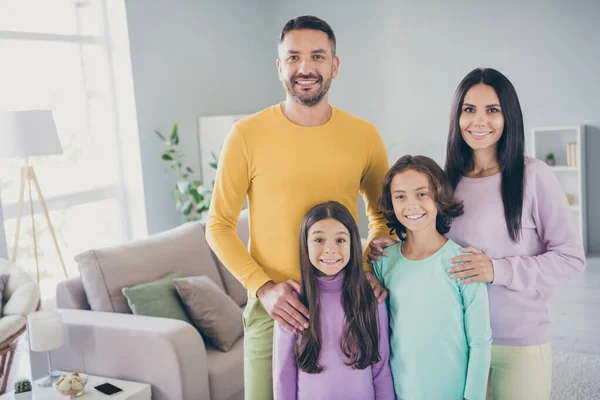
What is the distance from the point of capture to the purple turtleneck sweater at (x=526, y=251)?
1.59 metres

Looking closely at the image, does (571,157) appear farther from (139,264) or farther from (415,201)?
(415,201)

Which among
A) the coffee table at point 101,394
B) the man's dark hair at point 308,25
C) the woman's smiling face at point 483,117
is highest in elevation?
the man's dark hair at point 308,25

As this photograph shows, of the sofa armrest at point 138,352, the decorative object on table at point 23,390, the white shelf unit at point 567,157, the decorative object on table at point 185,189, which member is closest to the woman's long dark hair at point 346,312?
the sofa armrest at point 138,352

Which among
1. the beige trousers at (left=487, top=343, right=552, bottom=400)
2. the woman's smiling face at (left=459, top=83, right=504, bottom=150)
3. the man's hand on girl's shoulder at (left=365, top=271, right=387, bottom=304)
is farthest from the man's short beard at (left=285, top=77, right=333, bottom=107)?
the beige trousers at (left=487, top=343, right=552, bottom=400)

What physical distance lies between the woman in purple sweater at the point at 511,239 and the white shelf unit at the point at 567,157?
4.11m

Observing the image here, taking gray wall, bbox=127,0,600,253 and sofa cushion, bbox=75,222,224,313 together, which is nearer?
sofa cushion, bbox=75,222,224,313

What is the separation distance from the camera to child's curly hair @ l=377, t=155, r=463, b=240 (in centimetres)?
163

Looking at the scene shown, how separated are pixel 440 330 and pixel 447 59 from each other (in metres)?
4.74

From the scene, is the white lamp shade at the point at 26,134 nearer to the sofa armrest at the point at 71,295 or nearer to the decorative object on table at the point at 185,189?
the sofa armrest at the point at 71,295

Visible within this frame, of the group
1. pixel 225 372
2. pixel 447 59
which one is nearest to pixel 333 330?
pixel 225 372

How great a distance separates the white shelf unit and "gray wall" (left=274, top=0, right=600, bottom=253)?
12 cm

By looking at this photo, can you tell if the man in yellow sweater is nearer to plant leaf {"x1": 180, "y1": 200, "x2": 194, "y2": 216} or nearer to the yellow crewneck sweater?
the yellow crewneck sweater

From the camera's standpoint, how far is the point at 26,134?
3518mm

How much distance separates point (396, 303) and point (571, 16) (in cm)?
469
